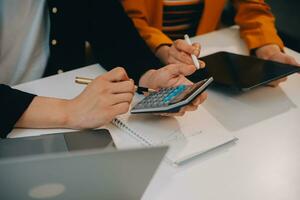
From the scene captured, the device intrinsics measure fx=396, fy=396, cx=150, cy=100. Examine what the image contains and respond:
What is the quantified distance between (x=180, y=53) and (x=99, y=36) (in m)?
0.24

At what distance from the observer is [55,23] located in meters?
1.07

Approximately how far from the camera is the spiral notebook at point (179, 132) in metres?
0.75

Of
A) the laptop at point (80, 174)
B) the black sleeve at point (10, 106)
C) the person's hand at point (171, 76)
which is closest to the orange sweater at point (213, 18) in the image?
the person's hand at point (171, 76)

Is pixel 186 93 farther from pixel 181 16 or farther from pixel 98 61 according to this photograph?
pixel 181 16

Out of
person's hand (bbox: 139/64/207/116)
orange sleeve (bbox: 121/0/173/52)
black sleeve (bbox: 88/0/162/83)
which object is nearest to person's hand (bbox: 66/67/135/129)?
person's hand (bbox: 139/64/207/116)

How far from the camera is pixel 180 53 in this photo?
1.05 metres

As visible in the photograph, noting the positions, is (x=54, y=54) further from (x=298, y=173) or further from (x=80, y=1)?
(x=298, y=173)

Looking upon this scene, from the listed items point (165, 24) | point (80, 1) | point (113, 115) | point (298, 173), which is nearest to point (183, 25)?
point (165, 24)

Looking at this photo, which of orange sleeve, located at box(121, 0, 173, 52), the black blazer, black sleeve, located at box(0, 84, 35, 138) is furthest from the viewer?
orange sleeve, located at box(121, 0, 173, 52)

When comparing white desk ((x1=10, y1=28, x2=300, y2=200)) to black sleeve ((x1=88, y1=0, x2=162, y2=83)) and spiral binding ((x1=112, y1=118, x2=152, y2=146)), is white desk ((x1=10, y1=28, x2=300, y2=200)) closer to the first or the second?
spiral binding ((x1=112, y1=118, x2=152, y2=146))

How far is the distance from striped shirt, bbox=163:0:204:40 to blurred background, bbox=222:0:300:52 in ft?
0.88

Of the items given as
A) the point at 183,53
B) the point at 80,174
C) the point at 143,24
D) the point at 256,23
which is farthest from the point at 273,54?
the point at 80,174

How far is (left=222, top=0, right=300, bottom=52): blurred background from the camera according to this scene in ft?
4.42

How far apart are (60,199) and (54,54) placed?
0.64 m
